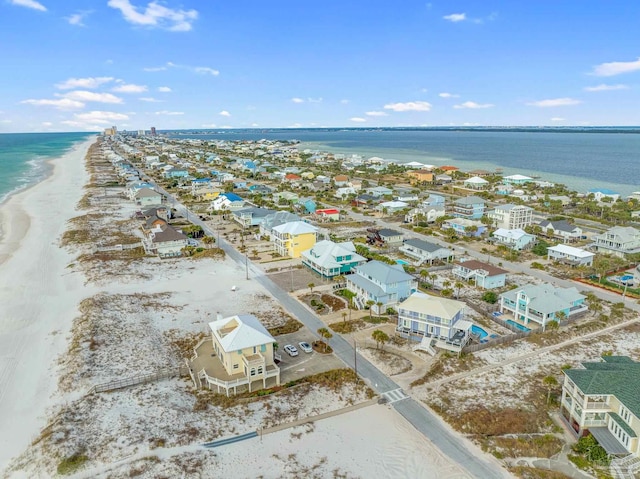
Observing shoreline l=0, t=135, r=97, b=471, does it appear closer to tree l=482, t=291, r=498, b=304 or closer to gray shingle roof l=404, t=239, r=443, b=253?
tree l=482, t=291, r=498, b=304

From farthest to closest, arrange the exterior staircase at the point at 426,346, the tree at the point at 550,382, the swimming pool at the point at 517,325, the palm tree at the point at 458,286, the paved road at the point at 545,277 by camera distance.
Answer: the palm tree at the point at 458,286
the paved road at the point at 545,277
the swimming pool at the point at 517,325
the exterior staircase at the point at 426,346
the tree at the point at 550,382

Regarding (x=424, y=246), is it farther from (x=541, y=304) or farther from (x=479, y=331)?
(x=479, y=331)

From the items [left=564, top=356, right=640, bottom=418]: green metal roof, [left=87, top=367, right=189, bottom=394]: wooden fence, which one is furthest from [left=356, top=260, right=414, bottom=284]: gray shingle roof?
[left=87, top=367, right=189, bottom=394]: wooden fence

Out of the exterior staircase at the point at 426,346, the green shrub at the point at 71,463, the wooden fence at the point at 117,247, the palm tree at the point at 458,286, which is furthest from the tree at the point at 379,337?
the wooden fence at the point at 117,247

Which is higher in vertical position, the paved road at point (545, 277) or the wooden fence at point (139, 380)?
the wooden fence at point (139, 380)

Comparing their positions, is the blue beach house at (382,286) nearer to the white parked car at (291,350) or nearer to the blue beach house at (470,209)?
the white parked car at (291,350)

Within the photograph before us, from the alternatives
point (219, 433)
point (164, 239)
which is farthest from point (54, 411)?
point (164, 239)
